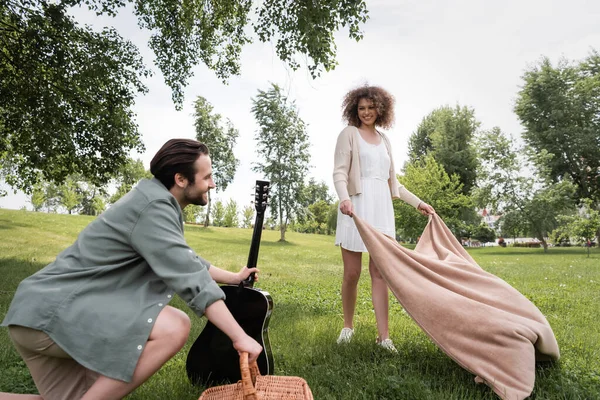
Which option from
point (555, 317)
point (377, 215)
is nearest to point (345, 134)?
point (377, 215)

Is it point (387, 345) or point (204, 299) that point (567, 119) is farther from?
point (204, 299)

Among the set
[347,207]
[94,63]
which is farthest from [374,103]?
[94,63]

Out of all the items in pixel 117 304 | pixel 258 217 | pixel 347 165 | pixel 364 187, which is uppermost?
pixel 347 165

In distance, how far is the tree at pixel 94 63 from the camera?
8906 mm

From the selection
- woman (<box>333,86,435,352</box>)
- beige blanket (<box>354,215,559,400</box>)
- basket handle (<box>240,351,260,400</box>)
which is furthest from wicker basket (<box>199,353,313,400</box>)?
woman (<box>333,86,435,352</box>)

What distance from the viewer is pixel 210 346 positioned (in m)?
3.25

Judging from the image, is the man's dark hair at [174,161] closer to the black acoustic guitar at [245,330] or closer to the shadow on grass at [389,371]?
the black acoustic guitar at [245,330]

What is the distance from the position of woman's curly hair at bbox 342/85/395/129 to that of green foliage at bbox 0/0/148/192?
268 inches

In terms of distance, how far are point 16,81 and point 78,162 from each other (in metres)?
2.03

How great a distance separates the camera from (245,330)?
3057 millimetres

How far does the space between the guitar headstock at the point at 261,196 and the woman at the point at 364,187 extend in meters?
1.00

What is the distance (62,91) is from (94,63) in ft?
2.89

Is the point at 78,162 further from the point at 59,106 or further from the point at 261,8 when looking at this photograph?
the point at 261,8

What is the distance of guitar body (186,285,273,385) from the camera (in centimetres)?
305
